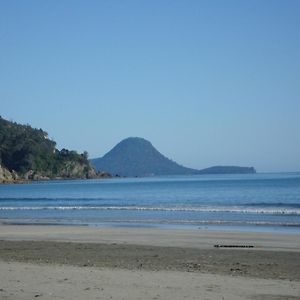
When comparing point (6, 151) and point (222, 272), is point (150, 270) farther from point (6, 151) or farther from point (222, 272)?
point (6, 151)

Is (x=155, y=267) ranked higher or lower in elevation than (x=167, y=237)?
higher

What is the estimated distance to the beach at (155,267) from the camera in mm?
10156

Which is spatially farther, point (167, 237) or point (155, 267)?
point (167, 237)

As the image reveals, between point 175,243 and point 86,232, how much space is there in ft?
23.8

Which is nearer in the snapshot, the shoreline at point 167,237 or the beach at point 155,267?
the beach at point 155,267

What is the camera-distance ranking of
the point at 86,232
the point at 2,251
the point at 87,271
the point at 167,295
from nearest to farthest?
the point at 167,295 < the point at 87,271 < the point at 2,251 < the point at 86,232

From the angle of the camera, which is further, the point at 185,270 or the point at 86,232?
the point at 86,232

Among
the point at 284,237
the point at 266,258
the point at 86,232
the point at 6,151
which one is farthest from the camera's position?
the point at 6,151

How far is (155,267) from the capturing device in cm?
1375

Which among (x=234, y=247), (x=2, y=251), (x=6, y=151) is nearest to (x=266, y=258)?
(x=234, y=247)

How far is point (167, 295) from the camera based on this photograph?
9797mm

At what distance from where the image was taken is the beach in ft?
33.3

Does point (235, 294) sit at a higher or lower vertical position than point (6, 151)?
lower

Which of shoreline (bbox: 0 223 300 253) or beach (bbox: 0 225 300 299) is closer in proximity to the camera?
beach (bbox: 0 225 300 299)
